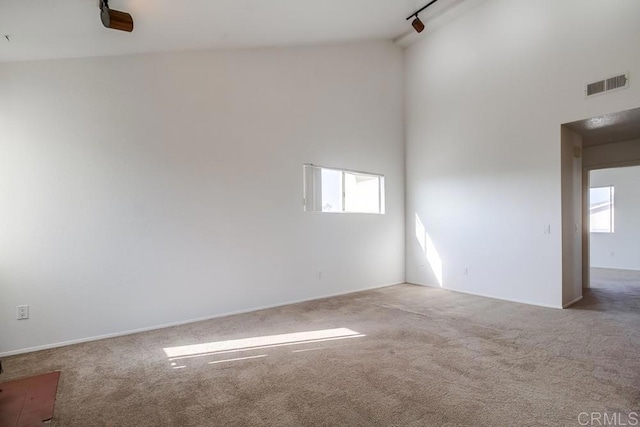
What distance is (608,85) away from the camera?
3.76 metres

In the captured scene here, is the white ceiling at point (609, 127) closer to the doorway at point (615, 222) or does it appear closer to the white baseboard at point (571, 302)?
the white baseboard at point (571, 302)

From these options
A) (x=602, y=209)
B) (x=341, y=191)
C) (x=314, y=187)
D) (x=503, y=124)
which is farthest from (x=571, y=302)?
(x=602, y=209)

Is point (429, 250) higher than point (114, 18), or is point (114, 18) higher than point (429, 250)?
point (114, 18)

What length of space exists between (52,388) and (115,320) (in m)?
1.09

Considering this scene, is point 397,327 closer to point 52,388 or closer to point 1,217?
point 52,388

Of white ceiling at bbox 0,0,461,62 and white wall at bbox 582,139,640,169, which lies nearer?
white ceiling at bbox 0,0,461,62

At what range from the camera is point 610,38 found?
3.76m

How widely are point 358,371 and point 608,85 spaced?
14.5 feet

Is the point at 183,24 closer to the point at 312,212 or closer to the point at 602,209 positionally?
the point at 312,212

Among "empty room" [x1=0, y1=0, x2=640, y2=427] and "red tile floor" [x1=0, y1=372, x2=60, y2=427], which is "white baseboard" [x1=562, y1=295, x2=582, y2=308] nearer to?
"empty room" [x1=0, y1=0, x2=640, y2=427]

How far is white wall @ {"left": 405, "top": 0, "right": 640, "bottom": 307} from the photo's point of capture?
398 centimetres

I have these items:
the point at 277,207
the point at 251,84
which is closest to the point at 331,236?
the point at 277,207

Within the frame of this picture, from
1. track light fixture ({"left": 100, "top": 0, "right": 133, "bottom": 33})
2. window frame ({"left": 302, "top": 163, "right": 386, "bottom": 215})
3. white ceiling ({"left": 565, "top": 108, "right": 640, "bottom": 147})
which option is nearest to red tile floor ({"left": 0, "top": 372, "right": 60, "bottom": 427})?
track light fixture ({"left": 100, "top": 0, "right": 133, "bottom": 33})

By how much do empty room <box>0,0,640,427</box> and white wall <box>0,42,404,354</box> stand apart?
0.02 m
